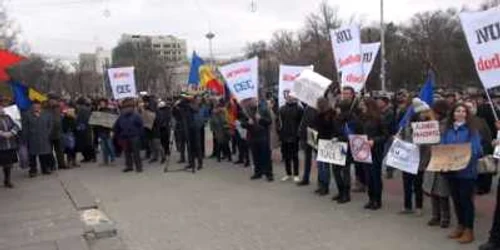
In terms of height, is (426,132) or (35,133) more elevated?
(426,132)

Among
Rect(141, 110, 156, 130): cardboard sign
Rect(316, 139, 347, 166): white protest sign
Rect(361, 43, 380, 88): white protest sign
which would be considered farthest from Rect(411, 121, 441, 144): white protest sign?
Rect(141, 110, 156, 130): cardboard sign

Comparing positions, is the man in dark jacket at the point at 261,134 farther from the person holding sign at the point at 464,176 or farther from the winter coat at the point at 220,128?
the person holding sign at the point at 464,176

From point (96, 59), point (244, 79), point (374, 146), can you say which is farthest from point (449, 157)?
point (96, 59)

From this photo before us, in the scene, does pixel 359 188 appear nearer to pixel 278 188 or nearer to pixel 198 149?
pixel 278 188

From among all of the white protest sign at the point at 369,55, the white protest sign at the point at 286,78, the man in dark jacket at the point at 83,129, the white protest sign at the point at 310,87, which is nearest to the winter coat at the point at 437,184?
the white protest sign at the point at 310,87

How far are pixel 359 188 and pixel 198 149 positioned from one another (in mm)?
5011

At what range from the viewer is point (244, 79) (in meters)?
14.0

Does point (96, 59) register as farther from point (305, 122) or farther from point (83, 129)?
point (305, 122)

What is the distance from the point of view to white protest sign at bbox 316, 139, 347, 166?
10.9m

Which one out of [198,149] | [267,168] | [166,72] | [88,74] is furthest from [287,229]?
[88,74]

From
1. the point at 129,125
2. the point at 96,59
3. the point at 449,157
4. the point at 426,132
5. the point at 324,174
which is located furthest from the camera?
the point at 96,59

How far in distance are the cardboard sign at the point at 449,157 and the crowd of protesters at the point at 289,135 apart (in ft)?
0.25

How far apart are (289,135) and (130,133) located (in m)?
4.63

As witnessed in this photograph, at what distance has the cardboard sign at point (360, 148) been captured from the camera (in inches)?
406
